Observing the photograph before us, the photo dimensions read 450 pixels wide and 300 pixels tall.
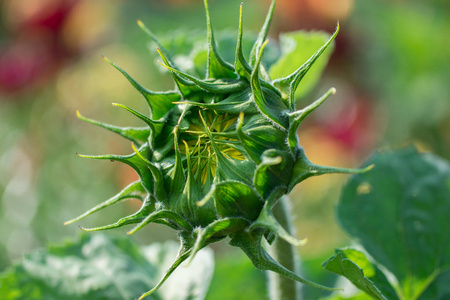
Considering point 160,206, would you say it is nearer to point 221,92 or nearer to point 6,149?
point 221,92

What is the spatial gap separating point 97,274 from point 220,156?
1.54ft

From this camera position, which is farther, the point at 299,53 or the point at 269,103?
the point at 299,53

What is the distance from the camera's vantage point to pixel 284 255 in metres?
0.79

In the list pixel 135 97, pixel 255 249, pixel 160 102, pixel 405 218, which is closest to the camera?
pixel 255 249

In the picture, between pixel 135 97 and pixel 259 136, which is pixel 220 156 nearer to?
pixel 259 136

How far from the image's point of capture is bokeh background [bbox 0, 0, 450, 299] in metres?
1.98

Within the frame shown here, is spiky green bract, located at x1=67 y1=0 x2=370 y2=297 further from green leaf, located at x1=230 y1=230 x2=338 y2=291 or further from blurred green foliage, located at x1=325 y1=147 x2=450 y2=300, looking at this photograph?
blurred green foliage, located at x1=325 y1=147 x2=450 y2=300

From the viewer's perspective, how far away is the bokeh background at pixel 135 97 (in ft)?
6.51

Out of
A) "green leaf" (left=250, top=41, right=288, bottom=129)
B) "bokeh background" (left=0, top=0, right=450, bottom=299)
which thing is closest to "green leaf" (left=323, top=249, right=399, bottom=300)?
"green leaf" (left=250, top=41, right=288, bottom=129)

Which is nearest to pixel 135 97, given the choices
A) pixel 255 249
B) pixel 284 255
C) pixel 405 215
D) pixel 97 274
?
pixel 97 274

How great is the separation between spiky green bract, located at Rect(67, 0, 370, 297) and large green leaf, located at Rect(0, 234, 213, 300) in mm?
316

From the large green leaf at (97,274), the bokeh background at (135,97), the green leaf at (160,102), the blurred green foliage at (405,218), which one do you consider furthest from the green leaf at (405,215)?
the bokeh background at (135,97)

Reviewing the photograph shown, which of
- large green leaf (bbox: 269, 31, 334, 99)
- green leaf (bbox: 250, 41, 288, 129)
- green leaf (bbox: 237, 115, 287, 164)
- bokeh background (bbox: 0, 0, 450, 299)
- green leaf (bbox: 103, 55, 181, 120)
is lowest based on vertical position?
green leaf (bbox: 237, 115, 287, 164)

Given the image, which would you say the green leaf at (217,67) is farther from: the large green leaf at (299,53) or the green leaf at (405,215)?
the green leaf at (405,215)
